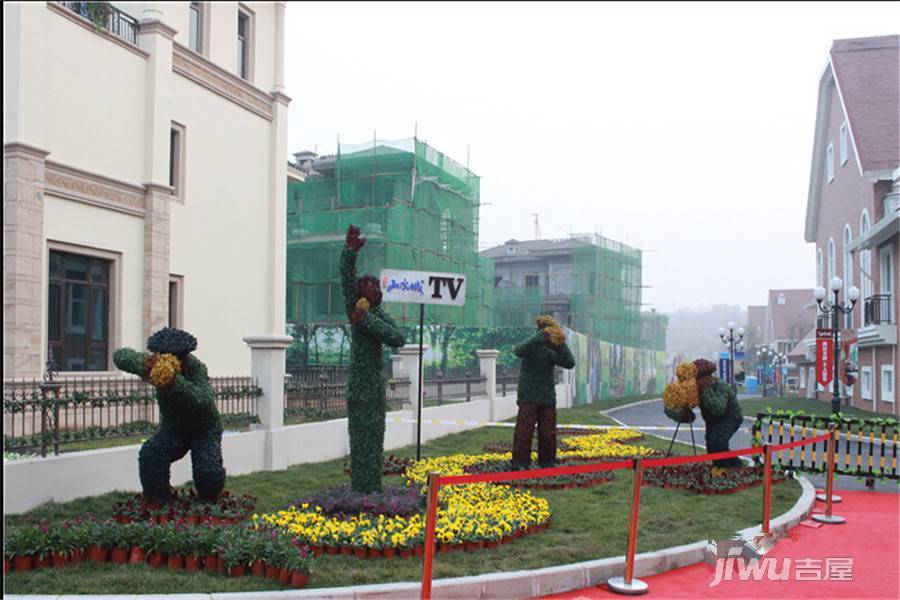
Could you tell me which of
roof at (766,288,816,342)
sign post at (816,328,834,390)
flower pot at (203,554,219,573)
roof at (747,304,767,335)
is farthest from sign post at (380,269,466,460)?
roof at (747,304,767,335)

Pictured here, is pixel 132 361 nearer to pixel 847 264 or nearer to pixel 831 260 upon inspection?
pixel 847 264

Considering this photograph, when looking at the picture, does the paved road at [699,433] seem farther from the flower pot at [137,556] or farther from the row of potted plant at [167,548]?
the flower pot at [137,556]

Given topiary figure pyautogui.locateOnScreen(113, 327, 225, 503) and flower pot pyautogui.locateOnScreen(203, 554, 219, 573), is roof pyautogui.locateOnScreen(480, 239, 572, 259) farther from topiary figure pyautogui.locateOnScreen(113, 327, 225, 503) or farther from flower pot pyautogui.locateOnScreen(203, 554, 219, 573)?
flower pot pyautogui.locateOnScreen(203, 554, 219, 573)

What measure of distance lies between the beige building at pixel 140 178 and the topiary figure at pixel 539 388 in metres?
8.25

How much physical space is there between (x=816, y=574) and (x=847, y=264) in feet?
84.6

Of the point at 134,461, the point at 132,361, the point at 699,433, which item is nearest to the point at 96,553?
the point at 132,361

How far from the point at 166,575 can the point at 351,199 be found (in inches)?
1017

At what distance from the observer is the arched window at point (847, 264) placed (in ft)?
93.6

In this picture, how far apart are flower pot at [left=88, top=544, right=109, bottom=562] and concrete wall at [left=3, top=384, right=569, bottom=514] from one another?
2303 mm

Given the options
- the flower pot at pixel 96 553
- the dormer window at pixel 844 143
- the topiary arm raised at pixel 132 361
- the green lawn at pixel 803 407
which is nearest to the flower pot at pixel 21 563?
the flower pot at pixel 96 553

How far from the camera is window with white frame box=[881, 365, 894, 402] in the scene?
2359cm

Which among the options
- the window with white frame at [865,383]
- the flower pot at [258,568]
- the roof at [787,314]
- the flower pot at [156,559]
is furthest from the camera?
the roof at [787,314]

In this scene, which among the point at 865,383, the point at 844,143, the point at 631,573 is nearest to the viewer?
the point at 631,573

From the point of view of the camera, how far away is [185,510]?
26.1 ft
